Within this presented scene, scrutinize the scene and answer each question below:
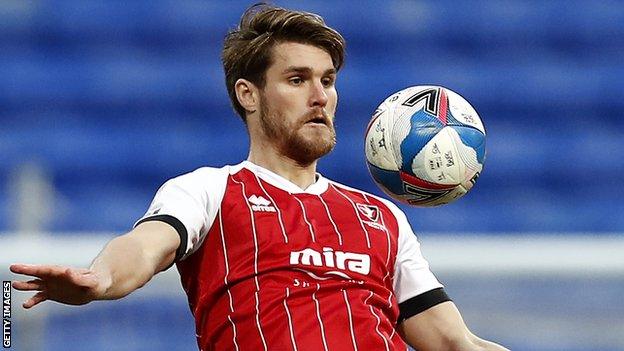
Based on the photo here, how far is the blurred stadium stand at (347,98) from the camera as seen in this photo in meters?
6.16

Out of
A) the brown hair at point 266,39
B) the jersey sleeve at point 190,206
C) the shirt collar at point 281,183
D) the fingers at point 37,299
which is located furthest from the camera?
the brown hair at point 266,39

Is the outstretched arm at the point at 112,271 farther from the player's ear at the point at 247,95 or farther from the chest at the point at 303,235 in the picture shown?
the player's ear at the point at 247,95

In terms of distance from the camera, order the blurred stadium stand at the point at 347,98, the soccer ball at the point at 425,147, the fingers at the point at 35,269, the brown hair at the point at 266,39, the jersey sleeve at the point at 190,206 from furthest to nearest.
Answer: the blurred stadium stand at the point at 347,98, the brown hair at the point at 266,39, the soccer ball at the point at 425,147, the jersey sleeve at the point at 190,206, the fingers at the point at 35,269

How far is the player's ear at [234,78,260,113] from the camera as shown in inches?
138

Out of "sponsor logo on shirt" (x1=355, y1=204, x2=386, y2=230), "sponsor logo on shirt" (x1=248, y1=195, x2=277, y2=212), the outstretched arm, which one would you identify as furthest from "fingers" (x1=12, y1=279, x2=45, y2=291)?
"sponsor logo on shirt" (x1=355, y1=204, x2=386, y2=230)

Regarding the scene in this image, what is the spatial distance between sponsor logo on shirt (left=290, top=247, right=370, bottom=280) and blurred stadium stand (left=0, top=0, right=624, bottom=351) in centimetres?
291

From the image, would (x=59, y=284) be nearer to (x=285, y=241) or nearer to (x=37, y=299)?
(x=37, y=299)

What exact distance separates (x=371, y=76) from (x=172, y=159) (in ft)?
3.65

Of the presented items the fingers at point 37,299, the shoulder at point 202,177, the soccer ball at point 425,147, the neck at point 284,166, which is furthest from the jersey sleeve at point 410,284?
the fingers at point 37,299

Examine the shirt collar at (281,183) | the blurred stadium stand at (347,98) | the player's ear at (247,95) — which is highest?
the blurred stadium stand at (347,98)

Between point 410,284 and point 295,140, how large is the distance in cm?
50

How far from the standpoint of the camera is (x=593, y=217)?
627cm

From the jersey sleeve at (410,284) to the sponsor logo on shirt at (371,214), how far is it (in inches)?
3.4

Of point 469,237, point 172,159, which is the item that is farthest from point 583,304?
point 172,159
